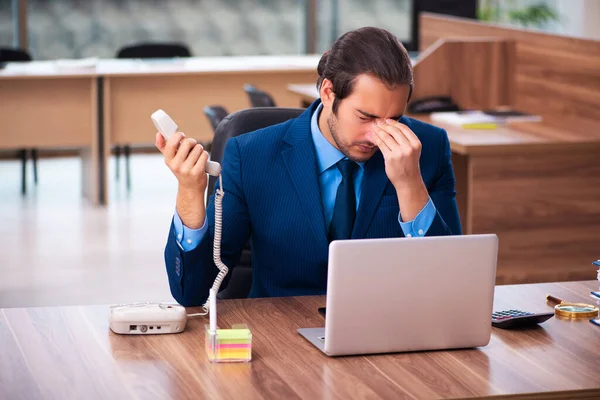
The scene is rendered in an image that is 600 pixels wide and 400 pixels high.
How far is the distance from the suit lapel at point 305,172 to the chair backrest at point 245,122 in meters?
0.35

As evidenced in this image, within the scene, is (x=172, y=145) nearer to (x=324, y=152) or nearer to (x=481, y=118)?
(x=324, y=152)

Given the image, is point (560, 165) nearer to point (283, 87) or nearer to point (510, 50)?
point (510, 50)

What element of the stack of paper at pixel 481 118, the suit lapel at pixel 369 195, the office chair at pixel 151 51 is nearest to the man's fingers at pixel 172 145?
the suit lapel at pixel 369 195

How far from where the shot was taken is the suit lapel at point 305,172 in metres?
2.25

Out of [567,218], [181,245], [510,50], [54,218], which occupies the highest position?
[510,50]

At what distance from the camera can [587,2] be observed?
335 inches

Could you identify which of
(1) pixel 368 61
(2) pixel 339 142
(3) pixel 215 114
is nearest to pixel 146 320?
(2) pixel 339 142

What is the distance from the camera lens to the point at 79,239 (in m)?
5.45

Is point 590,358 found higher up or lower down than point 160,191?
higher up

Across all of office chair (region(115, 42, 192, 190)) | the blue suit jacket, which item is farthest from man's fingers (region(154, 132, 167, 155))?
office chair (region(115, 42, 192, 190))

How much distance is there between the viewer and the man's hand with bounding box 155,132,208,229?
6.36ft

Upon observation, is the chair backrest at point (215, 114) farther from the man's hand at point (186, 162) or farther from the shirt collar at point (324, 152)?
the man's hand at point (186, 162)

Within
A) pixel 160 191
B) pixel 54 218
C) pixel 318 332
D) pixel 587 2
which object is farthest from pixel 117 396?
pixel 587 2

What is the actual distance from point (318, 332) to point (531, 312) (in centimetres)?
46
